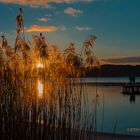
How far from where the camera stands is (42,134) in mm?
4441

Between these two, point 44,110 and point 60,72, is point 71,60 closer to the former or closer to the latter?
point 60,72

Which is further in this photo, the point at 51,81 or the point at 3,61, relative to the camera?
the point at 51,81

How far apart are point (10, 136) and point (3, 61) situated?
0.86m

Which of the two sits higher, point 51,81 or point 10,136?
point 51,81

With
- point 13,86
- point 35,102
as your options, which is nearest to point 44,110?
point 35,102

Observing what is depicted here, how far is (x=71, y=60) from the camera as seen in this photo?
451 centimetres

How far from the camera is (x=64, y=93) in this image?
4.76 meters

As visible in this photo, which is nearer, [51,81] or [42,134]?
[42,134]

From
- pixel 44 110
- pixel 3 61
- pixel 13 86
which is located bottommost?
pixel 44 110

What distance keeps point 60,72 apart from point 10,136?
0.93m

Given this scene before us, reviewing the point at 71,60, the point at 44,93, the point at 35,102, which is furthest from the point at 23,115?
the point at 71,60

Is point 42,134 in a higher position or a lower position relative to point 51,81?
lower

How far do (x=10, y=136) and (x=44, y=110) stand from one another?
477 millimetres

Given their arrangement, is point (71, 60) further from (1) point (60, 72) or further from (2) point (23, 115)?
(2) point (23, 115)
